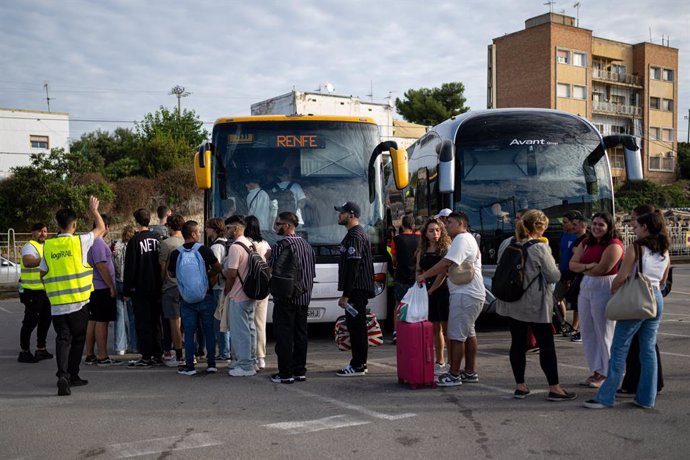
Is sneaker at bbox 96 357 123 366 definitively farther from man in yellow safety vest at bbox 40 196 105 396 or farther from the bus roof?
the bus roof

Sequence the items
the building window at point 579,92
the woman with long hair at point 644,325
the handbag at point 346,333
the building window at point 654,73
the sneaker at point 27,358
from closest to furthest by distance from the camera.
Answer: the woman with long hair at point 644,325 < the handbag at point 346,333 < the sneaker at point 27,358 < the building window at point 579,92 < the building window at point 654,73

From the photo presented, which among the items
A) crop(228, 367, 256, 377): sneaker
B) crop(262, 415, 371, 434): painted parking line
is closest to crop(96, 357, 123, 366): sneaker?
crop(228, 367, 256, 377): sneaker

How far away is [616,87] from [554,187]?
49.6 metres

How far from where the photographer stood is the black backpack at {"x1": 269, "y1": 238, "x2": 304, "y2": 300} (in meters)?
7.66

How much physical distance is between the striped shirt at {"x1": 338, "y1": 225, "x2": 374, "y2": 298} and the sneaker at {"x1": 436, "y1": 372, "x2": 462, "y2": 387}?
1328mm

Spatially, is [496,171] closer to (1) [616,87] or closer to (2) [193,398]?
(2) [193,398]

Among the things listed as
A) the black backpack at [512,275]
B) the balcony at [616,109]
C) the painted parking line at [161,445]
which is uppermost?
the balcony at [616,109]

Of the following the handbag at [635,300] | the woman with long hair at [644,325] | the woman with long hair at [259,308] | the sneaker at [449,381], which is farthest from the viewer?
the woman with long hair at [259,308]

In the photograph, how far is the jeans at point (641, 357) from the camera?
616cm

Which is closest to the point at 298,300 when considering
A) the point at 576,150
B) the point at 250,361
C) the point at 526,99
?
the point at 250,361

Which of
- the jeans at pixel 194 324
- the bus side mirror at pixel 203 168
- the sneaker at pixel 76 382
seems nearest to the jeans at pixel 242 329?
the jeans at pixel 194 324

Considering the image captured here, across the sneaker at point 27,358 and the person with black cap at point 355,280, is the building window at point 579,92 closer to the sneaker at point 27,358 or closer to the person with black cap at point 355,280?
the person with black cap at point 355,280

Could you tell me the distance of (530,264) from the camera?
6633 mm

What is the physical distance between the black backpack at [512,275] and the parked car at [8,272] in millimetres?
20116
